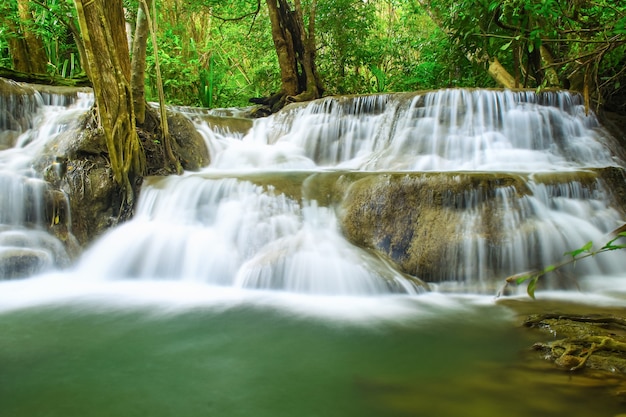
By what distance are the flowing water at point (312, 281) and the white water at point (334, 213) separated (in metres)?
0.02

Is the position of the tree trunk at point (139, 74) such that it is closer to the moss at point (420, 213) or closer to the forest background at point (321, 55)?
the forest background at point (321, 55)

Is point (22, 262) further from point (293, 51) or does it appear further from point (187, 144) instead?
point (293, 51)

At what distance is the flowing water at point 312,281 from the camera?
2318 mm

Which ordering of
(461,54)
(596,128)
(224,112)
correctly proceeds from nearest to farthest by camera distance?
1. (596,128)
2. (461,54)
3. (224,112)

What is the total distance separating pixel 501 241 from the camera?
4.46m

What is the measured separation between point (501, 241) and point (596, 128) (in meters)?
3.95

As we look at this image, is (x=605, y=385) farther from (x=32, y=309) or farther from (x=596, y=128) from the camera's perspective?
(x=596, y=128)

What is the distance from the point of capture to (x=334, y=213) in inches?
200

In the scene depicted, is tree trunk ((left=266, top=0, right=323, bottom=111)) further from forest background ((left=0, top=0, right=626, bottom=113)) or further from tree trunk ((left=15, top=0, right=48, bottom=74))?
tree trunk ((left=15, top=0, right=48, bottom=74))

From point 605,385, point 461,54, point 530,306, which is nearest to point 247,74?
point 461,54

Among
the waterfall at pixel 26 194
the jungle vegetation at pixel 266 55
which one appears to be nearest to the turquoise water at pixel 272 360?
the waterfall at pixel 26 194

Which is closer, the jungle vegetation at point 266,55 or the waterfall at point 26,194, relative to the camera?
the waterfall at point 26,194

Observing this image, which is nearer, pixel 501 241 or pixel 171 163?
pixel 501 241

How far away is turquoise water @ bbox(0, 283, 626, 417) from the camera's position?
2172 mm
